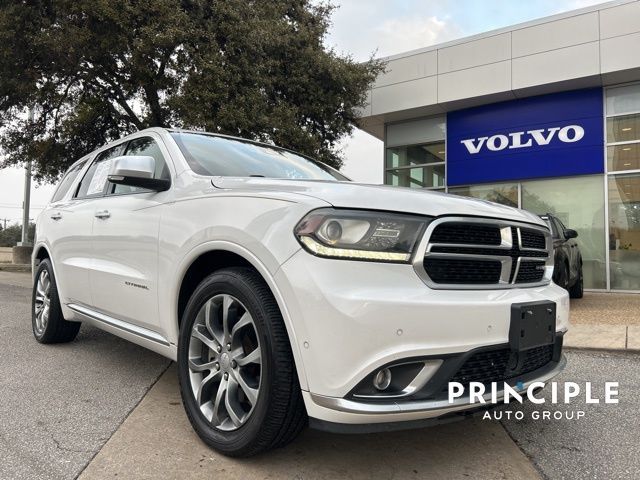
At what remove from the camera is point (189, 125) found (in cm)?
1030

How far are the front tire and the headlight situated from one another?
37 cm

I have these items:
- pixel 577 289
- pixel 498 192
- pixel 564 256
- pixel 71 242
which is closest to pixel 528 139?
pixel 498 192

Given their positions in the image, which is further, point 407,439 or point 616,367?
point 616,367

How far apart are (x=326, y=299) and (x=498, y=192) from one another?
38.3 feet

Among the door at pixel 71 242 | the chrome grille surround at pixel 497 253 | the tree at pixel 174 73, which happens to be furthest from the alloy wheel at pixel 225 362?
the tree at pixel 174 73

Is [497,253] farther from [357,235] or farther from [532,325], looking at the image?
[357,235]

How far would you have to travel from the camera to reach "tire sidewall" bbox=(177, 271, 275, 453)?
2.20 m

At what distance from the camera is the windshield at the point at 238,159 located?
125 inches

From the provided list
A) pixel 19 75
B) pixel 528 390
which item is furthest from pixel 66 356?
pixel 19 75

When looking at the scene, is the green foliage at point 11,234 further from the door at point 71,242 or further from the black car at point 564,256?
the black car at point 564,256

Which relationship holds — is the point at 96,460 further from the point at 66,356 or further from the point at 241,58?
the point at 241,58

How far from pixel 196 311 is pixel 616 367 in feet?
12.1

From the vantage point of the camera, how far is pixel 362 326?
6.52 ft

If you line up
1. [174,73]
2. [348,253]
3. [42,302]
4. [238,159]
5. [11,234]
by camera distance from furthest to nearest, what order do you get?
[11,234]
[174,73]
[42,302]
[238,159]
[348,253]
